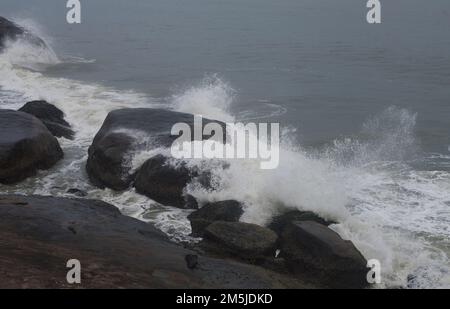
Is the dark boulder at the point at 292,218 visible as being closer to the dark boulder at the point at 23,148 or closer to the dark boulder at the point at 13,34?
the dark boulder at the point at 23,148

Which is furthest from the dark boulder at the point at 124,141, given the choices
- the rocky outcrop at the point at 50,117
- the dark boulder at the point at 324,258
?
the dark boulder at the point at 324,258

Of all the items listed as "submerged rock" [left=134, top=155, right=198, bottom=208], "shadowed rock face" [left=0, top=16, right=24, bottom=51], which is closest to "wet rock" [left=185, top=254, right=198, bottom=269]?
"submerged rock" [left=134, top=155, right=198, bottom=208]

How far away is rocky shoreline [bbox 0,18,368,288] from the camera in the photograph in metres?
6.98

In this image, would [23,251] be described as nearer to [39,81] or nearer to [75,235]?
[75,235]

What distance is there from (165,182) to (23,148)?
3.57 meters

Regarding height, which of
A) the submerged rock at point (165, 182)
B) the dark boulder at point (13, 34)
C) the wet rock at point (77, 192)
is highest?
the dark boulder at point (13, 34)

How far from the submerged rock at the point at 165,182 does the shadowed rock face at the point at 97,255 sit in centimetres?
186

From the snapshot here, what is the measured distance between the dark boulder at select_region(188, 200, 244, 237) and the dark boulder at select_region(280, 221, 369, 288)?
159 cm

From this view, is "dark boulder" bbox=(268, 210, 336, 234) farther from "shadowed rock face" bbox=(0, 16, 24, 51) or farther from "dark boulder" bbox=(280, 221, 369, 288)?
"shadowed rock face" bbox=(0, 16, 24, 51)

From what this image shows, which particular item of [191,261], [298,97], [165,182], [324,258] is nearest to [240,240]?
[191,261]

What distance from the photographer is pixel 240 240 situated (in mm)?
8836

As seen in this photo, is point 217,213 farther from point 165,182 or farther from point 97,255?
point 97,255

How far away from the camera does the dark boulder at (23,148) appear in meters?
12.1
